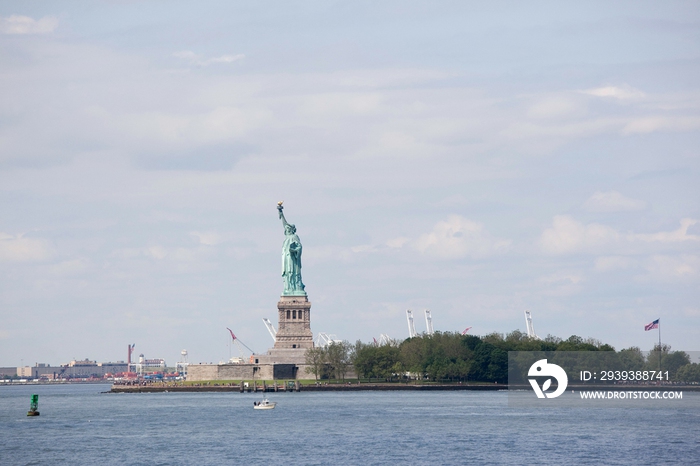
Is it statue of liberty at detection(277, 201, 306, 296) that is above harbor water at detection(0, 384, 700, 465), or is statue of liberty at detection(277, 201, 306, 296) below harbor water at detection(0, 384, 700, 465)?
above

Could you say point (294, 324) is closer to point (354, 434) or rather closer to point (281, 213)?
point (281, 213)

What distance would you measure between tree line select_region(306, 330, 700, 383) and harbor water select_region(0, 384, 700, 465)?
29.6 meters

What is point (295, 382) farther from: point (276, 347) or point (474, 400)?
point (474, 400)

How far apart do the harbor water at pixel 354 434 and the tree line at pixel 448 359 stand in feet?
97.0

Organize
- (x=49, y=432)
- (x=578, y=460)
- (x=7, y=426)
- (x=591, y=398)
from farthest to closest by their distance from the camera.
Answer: (x=591, y=398)
(x=7, y=426)
(x=49, y=432)
(x=578, y=460)

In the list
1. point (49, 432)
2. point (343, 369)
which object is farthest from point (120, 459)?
point (343, 369)

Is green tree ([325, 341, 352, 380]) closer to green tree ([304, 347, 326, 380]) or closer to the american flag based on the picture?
green tree ([304, 347, 326, 380])

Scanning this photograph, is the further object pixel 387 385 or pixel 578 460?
pixel 387 385

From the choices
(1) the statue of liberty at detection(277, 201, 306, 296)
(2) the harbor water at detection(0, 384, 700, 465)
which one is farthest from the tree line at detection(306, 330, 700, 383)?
(2) the harbor water at detection(0, 384, 700, 465)

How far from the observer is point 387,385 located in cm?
17000

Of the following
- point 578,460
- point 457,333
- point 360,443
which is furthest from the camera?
point 457,333

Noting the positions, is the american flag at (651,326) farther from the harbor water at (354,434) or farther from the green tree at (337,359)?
the green tree at (337,359)

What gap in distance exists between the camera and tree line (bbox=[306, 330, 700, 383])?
537ft

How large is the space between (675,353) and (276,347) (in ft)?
197
